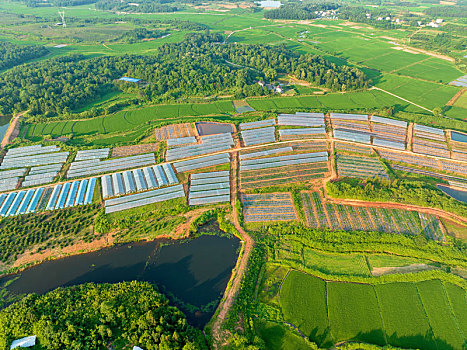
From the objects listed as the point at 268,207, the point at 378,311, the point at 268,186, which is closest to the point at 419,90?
the point at 268,186

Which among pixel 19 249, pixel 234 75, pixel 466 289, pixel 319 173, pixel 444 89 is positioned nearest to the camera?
pixel 466 289

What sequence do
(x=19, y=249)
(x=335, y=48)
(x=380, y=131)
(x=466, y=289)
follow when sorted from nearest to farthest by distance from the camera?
(x=466, y=289)
(x=19, y=249)
(x=380, y=131)
(x=335, y=48)

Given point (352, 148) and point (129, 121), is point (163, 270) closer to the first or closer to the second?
point (352, 148)

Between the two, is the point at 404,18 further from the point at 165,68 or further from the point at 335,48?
the point at 165,68

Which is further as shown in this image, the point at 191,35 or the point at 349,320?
the point at 191,35

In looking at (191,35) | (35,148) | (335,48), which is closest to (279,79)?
(335,48)

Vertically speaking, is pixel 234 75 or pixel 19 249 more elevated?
pixel 234 75

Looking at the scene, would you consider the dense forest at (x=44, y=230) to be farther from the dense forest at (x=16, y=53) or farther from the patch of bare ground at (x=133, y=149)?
the dense forest at (x=16, y=53)
